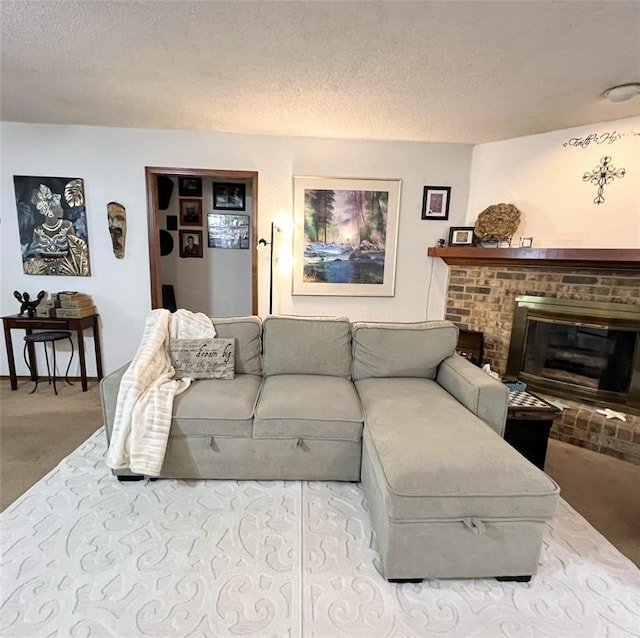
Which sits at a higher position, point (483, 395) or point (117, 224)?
point (117, 224)

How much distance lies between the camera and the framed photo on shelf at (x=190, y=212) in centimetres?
425

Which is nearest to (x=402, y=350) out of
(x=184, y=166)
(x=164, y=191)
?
(x=184, y=166)

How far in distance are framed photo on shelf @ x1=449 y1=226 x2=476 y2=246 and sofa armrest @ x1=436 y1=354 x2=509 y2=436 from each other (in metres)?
1.63

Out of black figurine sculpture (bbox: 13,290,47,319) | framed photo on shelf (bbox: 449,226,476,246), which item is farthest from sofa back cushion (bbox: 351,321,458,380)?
black figurine sculpture (bbox: 13,290,47,319)

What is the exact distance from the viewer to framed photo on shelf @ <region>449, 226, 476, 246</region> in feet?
10.9

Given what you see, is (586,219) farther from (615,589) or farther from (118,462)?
(118,462)

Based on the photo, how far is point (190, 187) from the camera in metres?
4.20

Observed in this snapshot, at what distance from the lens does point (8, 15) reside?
1592 mm

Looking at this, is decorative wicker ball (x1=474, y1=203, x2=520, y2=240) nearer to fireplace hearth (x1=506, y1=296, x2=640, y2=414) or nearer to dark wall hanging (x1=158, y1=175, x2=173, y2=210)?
fireplace hearth (x1=506, y1=296, x2=640, y2=414)

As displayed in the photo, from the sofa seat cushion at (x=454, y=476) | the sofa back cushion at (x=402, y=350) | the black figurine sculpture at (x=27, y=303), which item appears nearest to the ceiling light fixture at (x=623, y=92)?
the sofa back cushion at (x=402, y=350)

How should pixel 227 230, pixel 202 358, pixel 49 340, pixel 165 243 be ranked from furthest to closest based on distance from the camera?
pixel 227 230
pixel 165 243
pixel 49 340
pixel 202 358

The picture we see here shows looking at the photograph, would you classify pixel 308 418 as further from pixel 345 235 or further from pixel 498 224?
pixel 498 224

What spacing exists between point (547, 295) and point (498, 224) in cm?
74

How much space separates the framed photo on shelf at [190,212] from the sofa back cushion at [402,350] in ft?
9.53
